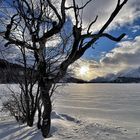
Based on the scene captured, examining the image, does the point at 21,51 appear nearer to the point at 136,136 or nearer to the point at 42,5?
the point at 42,5

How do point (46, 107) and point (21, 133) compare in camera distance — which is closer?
point (46, 107)

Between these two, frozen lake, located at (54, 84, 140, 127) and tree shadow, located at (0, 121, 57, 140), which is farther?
frozen lake, located at (54, 84, 140, 127)

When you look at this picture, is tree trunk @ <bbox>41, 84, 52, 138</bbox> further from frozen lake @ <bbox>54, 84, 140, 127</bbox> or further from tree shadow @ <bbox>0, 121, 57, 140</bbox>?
frozen lake @ <bbox>54, 84, 140, 127</bbox>

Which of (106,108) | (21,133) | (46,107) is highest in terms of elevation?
(46,107)

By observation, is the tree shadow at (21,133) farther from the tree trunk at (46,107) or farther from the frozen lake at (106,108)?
the frozen lake at (106,108)

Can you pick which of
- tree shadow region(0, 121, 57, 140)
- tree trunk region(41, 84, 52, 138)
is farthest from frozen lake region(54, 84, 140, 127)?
tree trunk region(41, 84, 52, 138)

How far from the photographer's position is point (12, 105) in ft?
43.6

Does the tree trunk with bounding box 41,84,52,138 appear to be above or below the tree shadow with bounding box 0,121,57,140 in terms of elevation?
above

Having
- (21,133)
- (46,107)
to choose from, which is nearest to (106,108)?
(21,133)

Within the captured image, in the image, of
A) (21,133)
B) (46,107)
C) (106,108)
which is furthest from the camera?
(106,108)

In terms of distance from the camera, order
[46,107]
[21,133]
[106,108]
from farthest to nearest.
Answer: [106,108]
[21,133]
[46,107]

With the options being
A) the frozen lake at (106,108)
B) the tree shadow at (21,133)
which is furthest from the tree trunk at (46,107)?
the frozen lake at (106,108)

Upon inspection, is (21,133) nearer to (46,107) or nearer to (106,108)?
(46,107)

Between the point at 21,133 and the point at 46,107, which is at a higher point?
the point at 46,107
